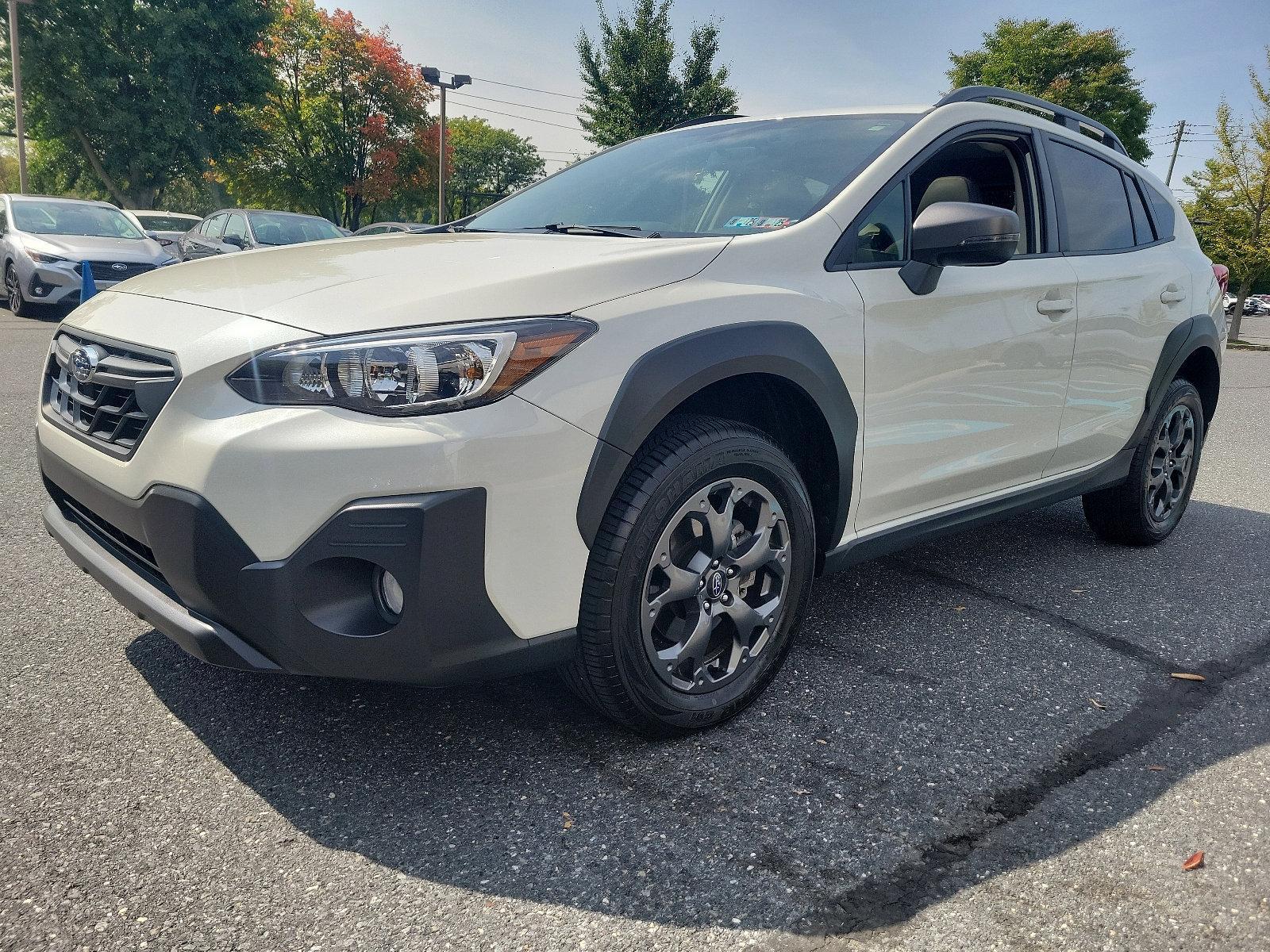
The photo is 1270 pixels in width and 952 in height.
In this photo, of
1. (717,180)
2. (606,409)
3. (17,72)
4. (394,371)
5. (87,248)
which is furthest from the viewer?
(17,72)

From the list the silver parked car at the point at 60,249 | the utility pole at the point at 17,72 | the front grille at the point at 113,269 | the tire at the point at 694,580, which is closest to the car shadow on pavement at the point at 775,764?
the tire at the point at 694,580

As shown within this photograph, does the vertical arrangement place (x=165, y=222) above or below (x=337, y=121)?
below

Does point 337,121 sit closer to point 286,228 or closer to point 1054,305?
point 286,228

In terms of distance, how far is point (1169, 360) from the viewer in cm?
404

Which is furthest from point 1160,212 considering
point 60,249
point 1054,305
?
point 60,249

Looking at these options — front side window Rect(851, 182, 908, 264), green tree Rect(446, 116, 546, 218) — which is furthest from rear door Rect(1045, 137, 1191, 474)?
green tree Rect(446, 116, 546, 218)

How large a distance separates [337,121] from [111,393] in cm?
4439

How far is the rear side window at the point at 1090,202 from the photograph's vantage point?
140 inches

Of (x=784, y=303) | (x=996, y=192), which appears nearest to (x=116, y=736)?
(x=784, y=303)

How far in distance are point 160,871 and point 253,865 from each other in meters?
0.17

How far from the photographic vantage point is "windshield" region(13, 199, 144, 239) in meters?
12.0

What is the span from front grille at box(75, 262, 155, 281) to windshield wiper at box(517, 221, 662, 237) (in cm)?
1020

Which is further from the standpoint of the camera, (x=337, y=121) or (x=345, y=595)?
(x=337, y=121)

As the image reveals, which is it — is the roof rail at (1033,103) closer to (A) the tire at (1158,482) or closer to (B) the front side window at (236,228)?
(A) the tire at (1158,482)
